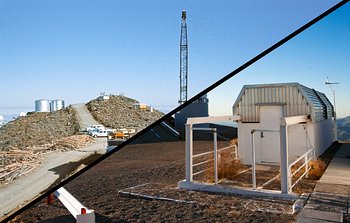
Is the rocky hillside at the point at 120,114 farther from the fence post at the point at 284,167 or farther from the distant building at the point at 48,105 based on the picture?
the fence post at the point at 284,167

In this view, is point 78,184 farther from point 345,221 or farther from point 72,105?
point 72,105

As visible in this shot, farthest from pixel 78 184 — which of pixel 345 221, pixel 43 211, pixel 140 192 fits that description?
pixel 345 221

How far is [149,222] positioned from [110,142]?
10.4 feet

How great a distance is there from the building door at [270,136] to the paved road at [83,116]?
665 centimetres

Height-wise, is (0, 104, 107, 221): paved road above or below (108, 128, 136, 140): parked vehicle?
below

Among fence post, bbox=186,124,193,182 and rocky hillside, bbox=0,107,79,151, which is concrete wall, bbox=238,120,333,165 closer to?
fence post, bbox=186,124,193,182

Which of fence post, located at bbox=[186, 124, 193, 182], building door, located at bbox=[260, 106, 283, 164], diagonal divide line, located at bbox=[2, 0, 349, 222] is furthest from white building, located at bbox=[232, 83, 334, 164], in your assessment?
diagonal divide line, located at bbox=[2, 0, 349, 222]

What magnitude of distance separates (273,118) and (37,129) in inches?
273

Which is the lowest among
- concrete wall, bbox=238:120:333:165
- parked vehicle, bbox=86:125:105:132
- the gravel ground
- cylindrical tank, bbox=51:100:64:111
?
the gravel ground

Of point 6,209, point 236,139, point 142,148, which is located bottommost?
point 142,148

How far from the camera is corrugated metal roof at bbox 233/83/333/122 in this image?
639cm

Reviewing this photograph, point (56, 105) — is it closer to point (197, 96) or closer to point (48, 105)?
point (48, 105)

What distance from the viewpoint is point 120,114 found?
0.27 metres

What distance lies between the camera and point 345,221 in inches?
93.2
